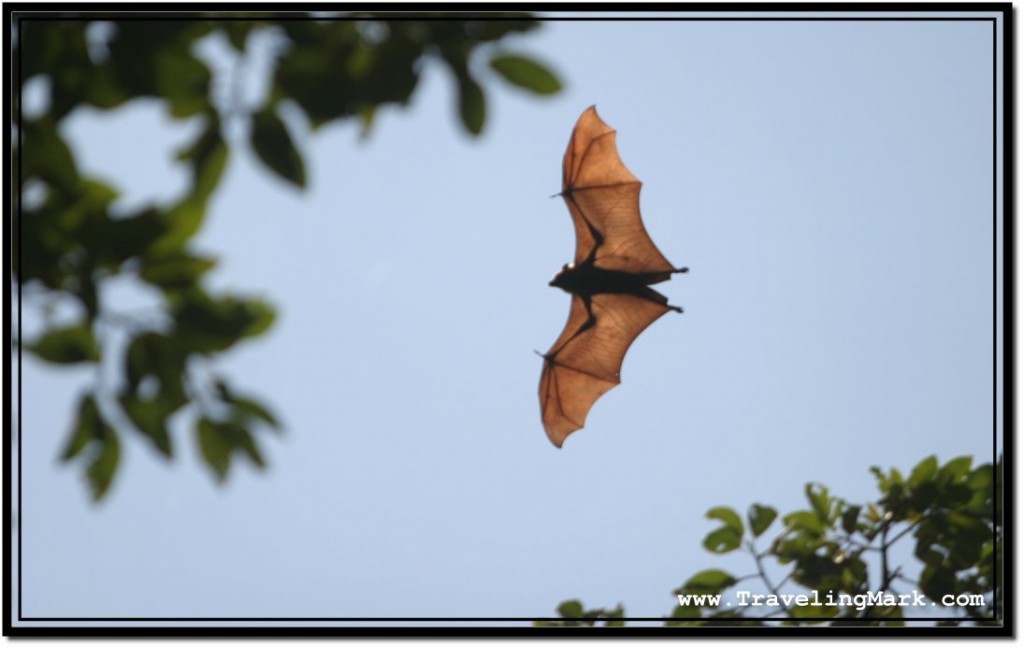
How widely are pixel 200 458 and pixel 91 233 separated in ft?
2.33

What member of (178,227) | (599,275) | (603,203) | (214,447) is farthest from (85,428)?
(603,203)

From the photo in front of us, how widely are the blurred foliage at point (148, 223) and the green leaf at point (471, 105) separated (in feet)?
1.19

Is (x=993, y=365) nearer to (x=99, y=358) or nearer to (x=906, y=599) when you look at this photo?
(x=906, y=599)

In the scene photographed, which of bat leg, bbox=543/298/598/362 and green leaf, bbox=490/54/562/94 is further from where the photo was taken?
bat leg, bbox=543/298/598/362

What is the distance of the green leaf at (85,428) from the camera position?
2547 millimetres

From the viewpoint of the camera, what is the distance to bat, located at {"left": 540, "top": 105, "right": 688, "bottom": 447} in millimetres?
8445

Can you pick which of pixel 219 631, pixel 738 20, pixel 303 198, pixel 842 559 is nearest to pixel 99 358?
pixel 303 198

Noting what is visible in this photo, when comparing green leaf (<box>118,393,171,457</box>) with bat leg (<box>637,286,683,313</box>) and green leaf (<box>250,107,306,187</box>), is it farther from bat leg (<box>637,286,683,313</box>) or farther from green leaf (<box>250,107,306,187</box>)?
bat leg (<box>637,286,683,313</box>)

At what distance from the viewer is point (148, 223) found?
2.41m

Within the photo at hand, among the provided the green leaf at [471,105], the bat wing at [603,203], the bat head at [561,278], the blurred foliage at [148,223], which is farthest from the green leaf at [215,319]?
the bat wing at [603,203]

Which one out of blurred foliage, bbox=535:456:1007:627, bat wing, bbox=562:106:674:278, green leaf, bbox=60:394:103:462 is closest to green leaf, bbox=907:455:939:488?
blurred foliage, bbox=535:456:1007:627

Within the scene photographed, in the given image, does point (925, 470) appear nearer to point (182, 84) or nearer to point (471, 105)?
point (471, 105)

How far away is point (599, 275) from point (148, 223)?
6.48 metres

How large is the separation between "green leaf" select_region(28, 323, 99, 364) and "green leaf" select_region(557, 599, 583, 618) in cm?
466
